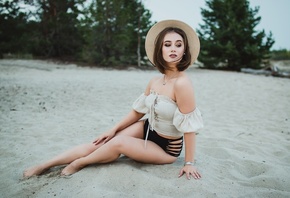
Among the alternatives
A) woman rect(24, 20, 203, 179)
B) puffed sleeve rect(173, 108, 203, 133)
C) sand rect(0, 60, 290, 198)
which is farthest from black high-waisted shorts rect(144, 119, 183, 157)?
puffed sleeve rect(173, 108, 203, 133)

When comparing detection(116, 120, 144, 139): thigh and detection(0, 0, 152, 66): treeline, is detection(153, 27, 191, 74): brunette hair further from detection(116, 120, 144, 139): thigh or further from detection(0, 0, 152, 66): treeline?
detection(0, 0, 152, 66): treeline

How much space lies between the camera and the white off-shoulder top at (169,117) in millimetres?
1934

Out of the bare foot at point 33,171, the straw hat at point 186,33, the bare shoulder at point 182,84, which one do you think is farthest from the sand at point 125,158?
the straw hat at point 186,33

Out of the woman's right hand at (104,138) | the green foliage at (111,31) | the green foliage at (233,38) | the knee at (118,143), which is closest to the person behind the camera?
the knee at (118,143)

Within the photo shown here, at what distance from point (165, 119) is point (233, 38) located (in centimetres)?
1396

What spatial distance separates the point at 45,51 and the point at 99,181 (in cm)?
1619

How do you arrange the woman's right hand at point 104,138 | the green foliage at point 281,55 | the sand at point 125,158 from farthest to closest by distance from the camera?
1. the green foliage at point 281,55
2. the woman's right hand at point 104,138
3. the sand at point 125,158

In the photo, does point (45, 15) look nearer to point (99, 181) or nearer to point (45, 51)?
point (45, 51)

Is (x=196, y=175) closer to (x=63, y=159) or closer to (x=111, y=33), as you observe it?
(x=63, y=159)

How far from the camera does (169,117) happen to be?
2.09m

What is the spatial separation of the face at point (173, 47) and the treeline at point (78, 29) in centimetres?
1163

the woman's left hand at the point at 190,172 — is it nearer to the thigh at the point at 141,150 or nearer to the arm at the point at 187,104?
the arm at the point at 187,104

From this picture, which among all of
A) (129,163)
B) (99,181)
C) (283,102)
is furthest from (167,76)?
(283,102)

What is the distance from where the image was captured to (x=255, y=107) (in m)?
5.39
